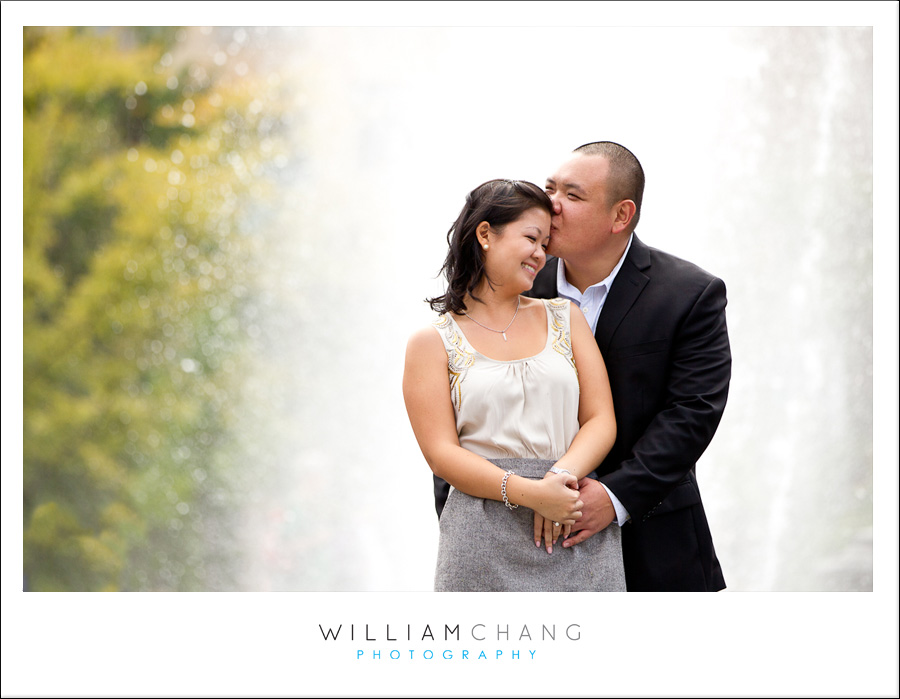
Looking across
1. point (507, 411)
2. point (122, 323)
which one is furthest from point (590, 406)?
point (122, 323)

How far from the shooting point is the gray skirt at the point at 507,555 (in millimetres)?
2145

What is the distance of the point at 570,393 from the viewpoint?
215cm

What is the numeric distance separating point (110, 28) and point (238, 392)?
103 inches

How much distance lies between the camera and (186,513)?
Result: 5.71m

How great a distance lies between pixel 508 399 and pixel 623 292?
0.58 metres

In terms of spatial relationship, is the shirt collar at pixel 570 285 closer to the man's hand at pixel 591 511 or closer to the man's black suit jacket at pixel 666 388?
the man's black suit jacket at pixel 666 388

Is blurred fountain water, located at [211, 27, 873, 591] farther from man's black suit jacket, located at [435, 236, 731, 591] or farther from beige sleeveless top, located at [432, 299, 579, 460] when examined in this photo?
beige sleeveless top, located at [432, 299, 579, 460]

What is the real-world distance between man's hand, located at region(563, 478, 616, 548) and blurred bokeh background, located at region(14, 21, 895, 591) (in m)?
3.67

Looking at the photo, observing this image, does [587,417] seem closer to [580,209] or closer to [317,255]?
[580,209]

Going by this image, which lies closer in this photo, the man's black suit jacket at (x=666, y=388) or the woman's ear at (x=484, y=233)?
the woman's ear at (x=484, y=233)

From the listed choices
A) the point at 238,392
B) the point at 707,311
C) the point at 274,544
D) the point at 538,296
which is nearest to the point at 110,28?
the point at 238,392

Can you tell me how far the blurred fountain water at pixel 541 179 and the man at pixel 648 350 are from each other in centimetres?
315

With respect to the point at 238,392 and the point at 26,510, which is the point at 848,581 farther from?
the point at 26,510

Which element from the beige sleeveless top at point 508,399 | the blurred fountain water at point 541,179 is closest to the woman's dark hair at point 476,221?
the beige sleeveless top at point 508,399
